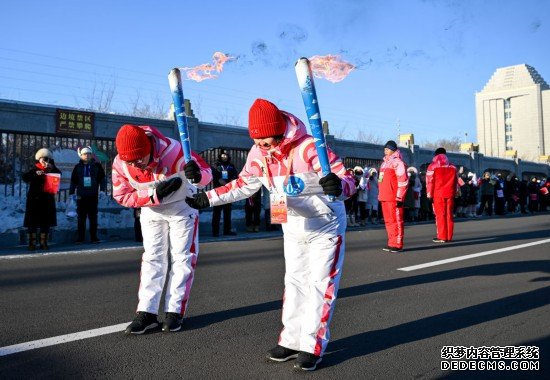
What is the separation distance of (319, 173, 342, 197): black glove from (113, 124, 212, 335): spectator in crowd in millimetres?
1289

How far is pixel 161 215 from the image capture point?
4.51 meters

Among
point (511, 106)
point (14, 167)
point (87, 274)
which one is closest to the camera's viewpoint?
point (87, 274)

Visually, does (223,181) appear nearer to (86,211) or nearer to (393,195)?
(86,211)

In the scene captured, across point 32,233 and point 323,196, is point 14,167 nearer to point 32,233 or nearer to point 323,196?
point 32,233

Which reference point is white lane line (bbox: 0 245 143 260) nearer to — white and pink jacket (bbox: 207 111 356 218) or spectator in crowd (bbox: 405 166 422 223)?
white and pink jacket (bbox: 207 111 356 218)

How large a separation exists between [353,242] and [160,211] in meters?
7.43

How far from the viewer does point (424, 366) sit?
3469mm

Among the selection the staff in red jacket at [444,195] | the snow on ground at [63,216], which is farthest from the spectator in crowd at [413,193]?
the snow on ground at [63,216]

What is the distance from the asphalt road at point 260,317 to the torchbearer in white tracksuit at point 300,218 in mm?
348

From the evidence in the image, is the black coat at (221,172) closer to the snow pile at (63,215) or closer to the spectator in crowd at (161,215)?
the snow pile at (63,215)

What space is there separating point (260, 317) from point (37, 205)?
22.8ft

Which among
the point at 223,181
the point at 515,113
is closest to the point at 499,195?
the point at 223,181

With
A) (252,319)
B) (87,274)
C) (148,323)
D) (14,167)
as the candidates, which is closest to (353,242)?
(87,274)

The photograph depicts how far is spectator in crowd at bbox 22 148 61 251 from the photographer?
9.91 metres
